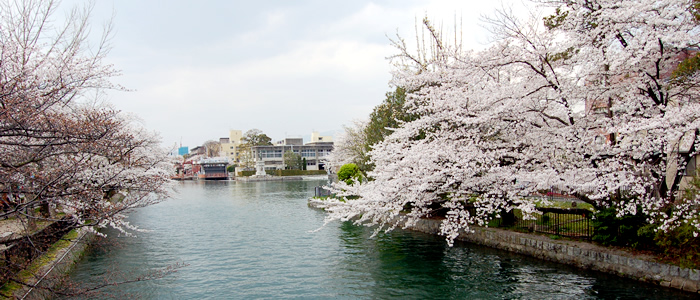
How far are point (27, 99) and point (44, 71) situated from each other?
4029 mm

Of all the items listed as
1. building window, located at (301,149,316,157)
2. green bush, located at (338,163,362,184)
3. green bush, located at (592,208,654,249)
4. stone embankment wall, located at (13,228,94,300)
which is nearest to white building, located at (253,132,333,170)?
building window, located at (301,149,316,157)

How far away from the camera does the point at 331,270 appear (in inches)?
493

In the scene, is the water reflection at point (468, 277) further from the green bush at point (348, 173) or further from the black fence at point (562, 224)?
the green bush at point (348, 173)

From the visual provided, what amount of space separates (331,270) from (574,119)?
8189 mm

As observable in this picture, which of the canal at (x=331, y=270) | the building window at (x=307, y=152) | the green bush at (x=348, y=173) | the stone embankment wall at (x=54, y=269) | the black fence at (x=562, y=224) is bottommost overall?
the canal at (x=331, y=270)

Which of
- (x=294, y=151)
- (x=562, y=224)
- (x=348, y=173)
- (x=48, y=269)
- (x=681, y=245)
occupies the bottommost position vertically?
(x=48, y=269)

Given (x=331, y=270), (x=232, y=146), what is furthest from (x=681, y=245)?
(x=232, y=146)

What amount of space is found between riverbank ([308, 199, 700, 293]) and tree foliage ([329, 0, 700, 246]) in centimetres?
104

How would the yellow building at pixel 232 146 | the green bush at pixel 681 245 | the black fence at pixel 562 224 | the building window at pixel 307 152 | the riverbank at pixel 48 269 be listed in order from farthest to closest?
the yellow building at pixel 232 146 < the building window at pixel 307 152 < the black fence at pixel 562 224 < the green bush at pixel 681 245 < the riverbank at pixel 48 269

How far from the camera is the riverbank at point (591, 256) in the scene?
9367 millimetres

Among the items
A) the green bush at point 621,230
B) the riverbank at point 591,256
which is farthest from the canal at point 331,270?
the green bush at point 621,230

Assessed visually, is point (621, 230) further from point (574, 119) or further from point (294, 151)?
point (294, 151)

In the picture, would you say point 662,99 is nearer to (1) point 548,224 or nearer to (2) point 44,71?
(1) point 548,224

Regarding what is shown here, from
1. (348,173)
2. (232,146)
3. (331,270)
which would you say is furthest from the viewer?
(232,146)
